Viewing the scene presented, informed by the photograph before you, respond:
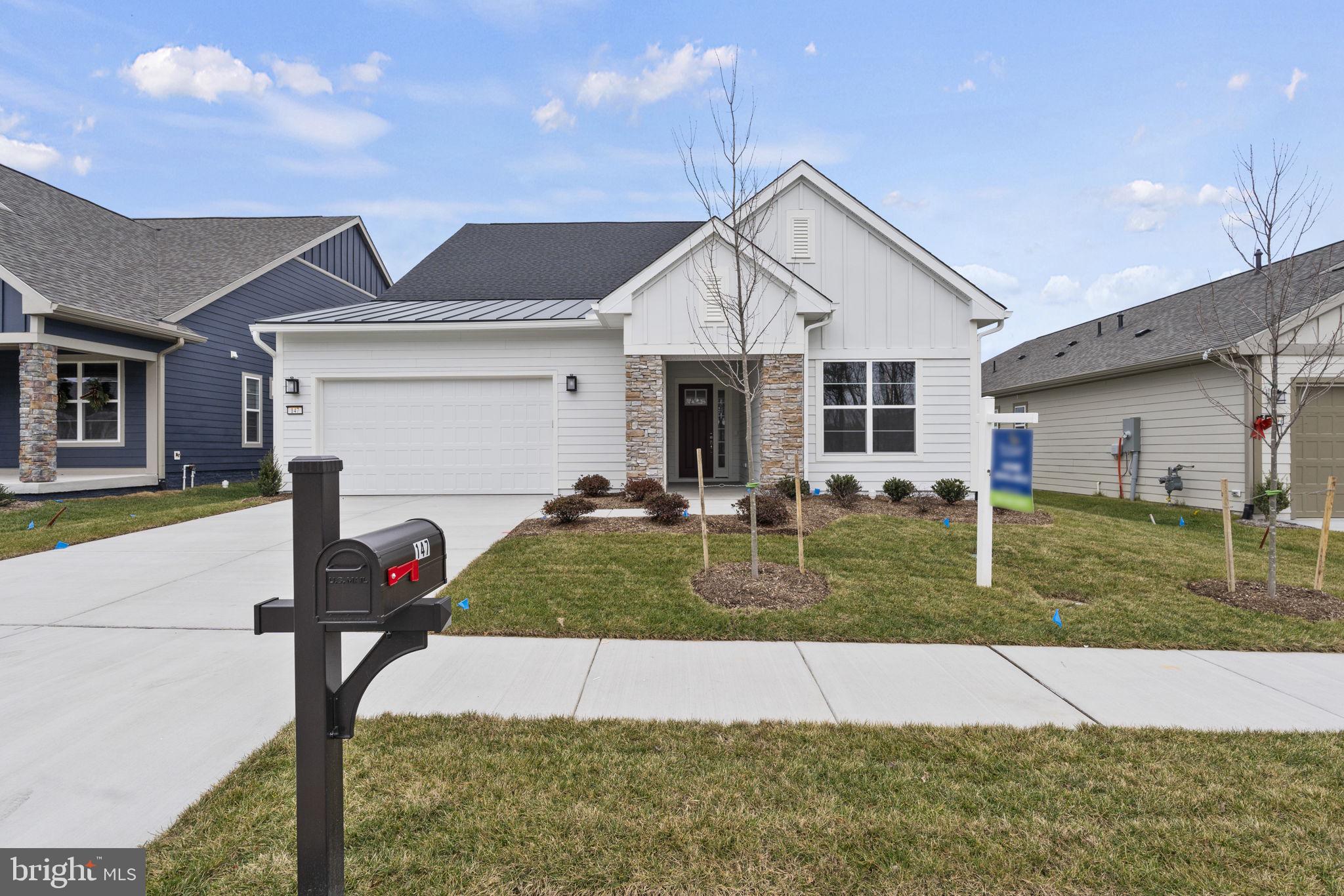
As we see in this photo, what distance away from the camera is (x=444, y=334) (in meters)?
11.9

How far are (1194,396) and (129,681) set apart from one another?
16.1 meters

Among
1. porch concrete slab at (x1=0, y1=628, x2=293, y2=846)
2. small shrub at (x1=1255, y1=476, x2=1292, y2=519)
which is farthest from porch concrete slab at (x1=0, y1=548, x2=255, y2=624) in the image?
small shrub at (x1=1255, y1=476, x2=1292, y2=519)

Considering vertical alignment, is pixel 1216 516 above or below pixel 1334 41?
below

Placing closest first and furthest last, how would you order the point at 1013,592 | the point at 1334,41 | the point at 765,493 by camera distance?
1. the point at 1013,592
2. the point at 1334,41
3. the point at 765,493

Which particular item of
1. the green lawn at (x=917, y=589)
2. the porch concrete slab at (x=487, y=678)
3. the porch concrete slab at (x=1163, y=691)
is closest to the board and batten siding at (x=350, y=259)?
the green lawn at (x=917, y=589)

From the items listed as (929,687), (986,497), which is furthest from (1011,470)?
(929,687)

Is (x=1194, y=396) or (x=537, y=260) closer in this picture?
(x=1194, y=396)

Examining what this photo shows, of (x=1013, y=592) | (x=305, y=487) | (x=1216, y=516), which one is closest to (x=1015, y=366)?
(x=1216, y=516)

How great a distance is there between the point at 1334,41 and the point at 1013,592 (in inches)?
435

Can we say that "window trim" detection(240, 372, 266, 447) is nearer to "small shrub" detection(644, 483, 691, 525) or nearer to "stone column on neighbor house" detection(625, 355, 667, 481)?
"stone column on neighbor house" detection(625, 355, 667, 481)

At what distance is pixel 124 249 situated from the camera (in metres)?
15.1

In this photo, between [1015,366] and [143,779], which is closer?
[143,779]

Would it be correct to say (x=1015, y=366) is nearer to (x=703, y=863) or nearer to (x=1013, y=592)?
(x=1013, y=592)

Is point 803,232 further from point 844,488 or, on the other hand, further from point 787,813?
point 787,813
